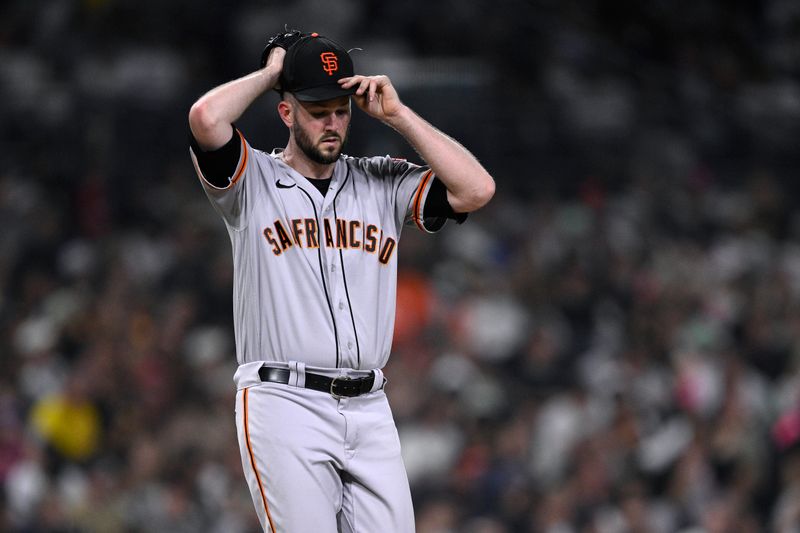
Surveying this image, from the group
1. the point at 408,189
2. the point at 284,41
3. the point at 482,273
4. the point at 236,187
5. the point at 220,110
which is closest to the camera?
the point at 220,110

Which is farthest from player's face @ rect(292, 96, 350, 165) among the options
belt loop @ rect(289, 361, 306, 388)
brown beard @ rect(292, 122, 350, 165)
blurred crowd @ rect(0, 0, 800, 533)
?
blurred crowd @ rect(0, 0, 800, 533)

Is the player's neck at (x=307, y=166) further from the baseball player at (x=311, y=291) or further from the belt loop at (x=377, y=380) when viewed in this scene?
the belt loop at (x=377, y=380)

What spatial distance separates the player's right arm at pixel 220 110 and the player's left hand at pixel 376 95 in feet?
0.82

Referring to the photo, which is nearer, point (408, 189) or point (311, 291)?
point (311, 291)

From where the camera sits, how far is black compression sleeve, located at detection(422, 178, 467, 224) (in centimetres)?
343

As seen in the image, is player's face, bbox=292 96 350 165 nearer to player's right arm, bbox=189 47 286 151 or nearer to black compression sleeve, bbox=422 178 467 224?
player's right arm, bbox=189 47 286 151

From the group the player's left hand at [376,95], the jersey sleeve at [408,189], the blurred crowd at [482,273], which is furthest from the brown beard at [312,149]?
the blurred crowd at [482,273]

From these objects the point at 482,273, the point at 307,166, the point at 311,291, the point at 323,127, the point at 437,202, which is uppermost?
the point at 323,127

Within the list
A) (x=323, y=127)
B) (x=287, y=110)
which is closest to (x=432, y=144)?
(x=323, y=127)

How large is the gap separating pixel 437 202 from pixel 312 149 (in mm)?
415

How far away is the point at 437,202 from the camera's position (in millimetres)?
3436

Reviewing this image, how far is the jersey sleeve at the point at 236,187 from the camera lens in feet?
10.5

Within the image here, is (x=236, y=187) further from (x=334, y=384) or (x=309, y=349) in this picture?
(x=334, y=384)

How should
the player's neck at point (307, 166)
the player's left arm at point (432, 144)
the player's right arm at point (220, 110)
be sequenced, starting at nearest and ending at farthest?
the player's right arm at point (220, 110)
the player's left arm at point (432, 144)
the player's neck at point (307, 166)
